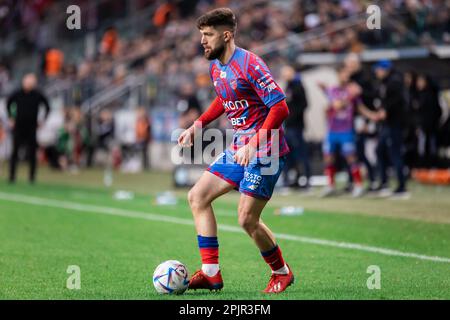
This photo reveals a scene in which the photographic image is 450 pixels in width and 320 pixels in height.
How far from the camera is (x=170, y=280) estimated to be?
8.22 m

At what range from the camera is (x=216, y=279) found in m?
8.39

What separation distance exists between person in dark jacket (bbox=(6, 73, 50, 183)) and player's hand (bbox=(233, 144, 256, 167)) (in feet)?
49.3

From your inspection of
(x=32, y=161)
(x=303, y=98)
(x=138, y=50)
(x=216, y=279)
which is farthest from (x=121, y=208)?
(x=138, y=50)

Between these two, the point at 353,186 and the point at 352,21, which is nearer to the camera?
the point at 353,186

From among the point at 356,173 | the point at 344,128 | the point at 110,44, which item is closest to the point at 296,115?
the point at 344,128

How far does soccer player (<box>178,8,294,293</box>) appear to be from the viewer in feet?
26.9

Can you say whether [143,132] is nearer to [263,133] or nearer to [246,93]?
[246,93]

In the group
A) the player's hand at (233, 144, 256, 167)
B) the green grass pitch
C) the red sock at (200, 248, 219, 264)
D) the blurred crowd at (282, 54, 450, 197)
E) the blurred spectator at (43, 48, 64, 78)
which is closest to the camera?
the player's hand at (233, 144, 256, 167)

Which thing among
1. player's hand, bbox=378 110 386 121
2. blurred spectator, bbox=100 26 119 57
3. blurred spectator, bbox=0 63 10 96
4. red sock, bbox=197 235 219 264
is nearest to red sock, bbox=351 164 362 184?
player's hand, bbox=378 110 386 121

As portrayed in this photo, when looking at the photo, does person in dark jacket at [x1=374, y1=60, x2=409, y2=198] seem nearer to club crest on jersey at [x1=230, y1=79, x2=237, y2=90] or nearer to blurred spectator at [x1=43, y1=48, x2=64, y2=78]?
club crest on jersey at [x1=230, y1=79, x2=237, y2=90]

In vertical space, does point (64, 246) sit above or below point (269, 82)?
below

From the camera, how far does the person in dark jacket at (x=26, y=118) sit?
74.3 ft
